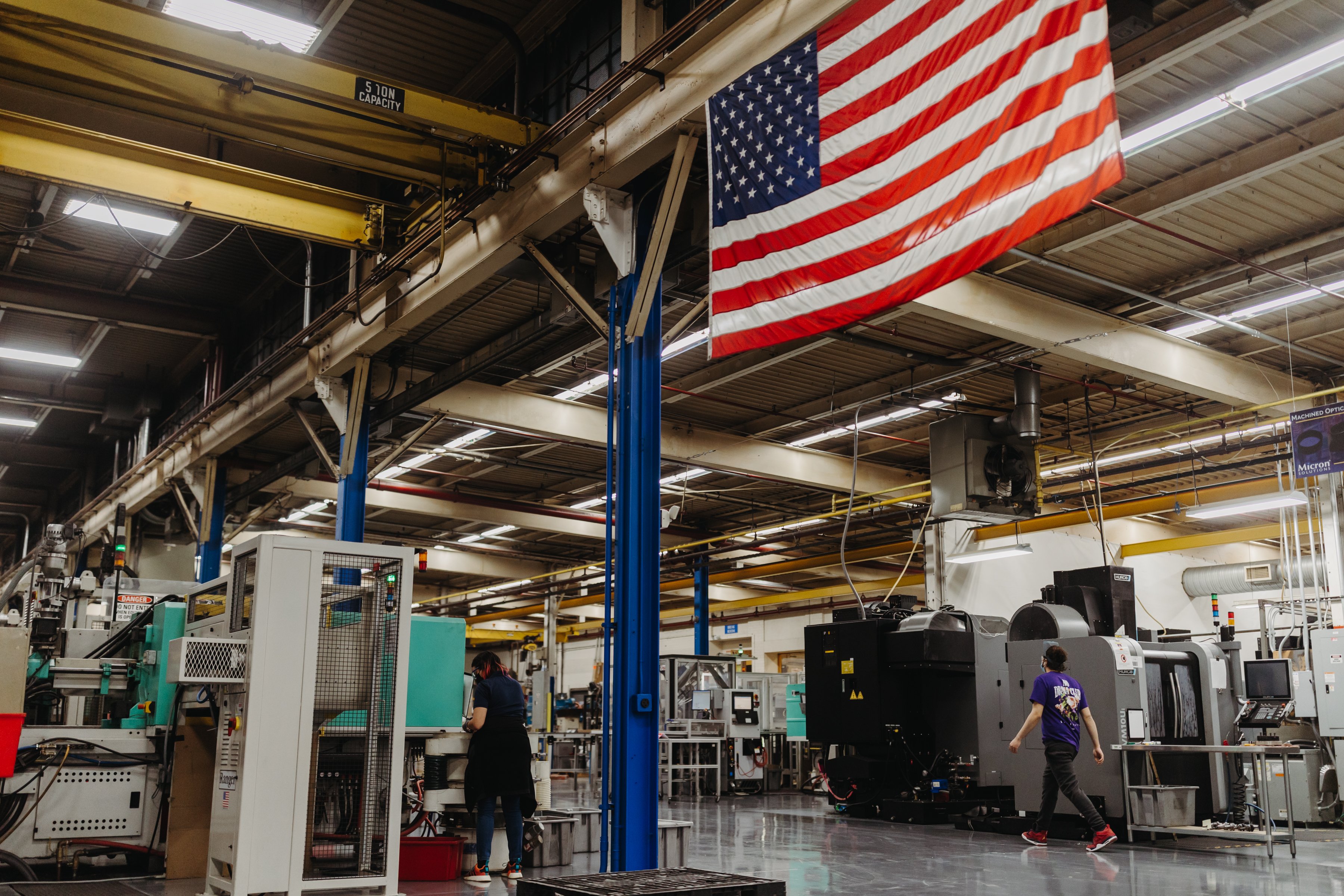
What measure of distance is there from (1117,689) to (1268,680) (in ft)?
10.1

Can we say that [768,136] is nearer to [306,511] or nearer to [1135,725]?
[1135,725]

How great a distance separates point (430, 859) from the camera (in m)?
8.14

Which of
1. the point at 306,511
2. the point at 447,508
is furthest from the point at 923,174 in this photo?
the point at 306,511

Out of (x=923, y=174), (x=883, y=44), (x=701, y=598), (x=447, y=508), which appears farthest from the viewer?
(x=701, y=598)

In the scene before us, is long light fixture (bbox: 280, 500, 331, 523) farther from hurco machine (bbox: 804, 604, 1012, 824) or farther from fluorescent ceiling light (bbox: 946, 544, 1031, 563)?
fluorescent ceiling light (bbox: 946, 544, 1031, 563)

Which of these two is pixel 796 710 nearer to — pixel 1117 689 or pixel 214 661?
pixel 1117 689

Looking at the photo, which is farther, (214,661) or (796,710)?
(796,710)

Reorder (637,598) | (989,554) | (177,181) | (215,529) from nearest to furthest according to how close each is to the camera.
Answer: (637,598) < (177,181) < (989,554) < (215,529)

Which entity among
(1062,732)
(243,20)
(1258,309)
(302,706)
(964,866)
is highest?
(243,20)

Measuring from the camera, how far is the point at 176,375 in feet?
60.1

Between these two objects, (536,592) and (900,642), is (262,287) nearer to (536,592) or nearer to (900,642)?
(900,642)

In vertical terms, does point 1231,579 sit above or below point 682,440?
below

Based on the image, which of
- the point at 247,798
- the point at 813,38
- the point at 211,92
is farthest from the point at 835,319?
the point at 211,92

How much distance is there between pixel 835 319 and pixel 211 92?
546cm
